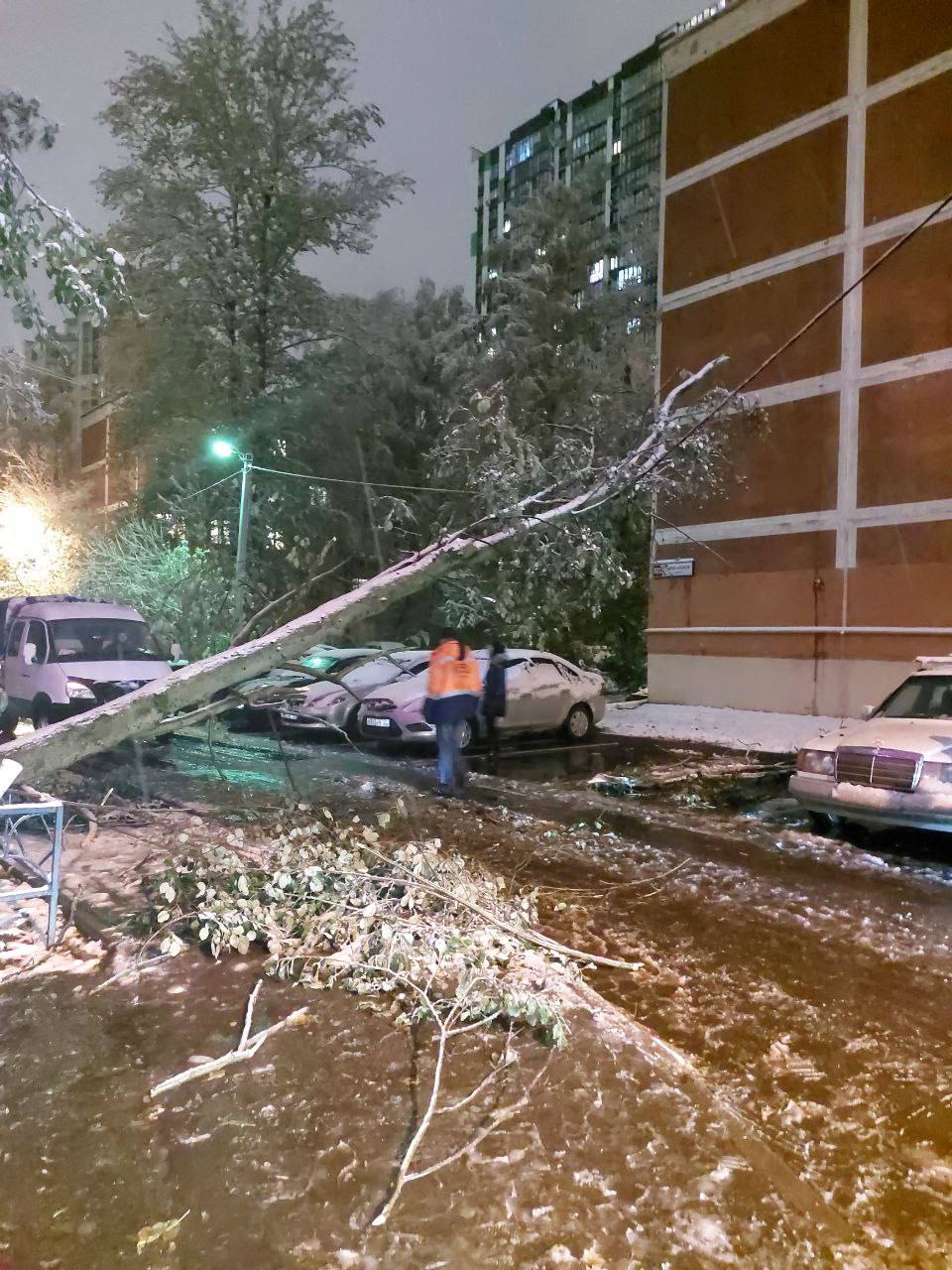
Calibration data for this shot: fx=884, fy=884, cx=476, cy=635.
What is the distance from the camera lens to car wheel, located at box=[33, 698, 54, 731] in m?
12.4

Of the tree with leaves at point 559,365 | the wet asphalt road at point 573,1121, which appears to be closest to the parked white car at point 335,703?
the tree with leaves at point 559,365

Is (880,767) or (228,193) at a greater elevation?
(228,193)

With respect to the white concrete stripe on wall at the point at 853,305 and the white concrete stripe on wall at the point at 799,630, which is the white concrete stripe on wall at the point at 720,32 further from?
the white concrete stripe on wall at the point at 799,630

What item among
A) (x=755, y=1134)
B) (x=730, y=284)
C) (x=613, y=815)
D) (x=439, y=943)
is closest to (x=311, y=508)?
(x=730, y=284)

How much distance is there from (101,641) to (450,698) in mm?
6915

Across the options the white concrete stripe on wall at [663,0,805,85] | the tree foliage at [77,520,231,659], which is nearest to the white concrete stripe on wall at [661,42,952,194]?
the white concrete stripe on wall at [663,0,805,85]

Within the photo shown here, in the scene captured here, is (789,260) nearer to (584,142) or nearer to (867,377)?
(867,377)

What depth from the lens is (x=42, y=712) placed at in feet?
41.1

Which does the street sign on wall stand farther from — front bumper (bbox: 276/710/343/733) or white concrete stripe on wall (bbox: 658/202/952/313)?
front bumper (bbox: 276/710/343/733)

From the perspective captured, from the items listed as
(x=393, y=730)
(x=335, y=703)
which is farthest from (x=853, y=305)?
(x=335, y=703)

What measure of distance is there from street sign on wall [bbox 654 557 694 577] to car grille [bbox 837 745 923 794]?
1204 centimetres

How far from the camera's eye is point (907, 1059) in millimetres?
3678

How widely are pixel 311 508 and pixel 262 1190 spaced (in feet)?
76.5

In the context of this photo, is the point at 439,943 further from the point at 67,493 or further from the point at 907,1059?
the point at 67,493
